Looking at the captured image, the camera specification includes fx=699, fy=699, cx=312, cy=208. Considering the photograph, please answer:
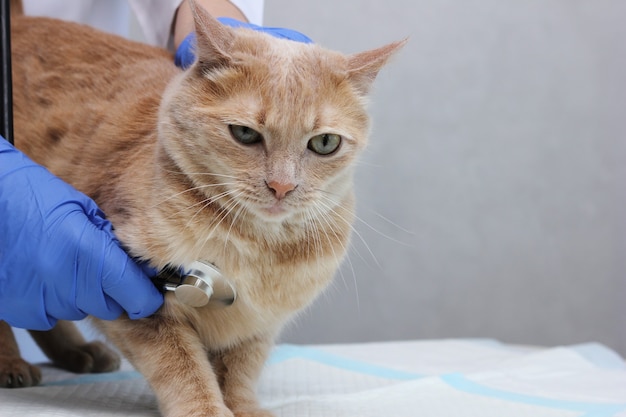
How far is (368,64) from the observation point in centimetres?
121

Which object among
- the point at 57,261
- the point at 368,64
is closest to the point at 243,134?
the point at 368,64

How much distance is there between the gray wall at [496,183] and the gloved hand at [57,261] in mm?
1630

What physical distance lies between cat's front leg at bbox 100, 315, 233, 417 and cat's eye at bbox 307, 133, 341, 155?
370mm

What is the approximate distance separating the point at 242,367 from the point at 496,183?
1.80 metres

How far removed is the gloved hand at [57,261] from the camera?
1121 mm

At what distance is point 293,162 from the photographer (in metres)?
1.11

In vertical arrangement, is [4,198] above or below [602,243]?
above

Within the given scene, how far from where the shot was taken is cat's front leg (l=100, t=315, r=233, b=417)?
109 cm

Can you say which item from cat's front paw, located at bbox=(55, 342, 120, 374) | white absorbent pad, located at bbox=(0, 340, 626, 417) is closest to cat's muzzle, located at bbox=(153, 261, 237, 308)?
Answer: white absorbent pad, located at bbox=(0, 340, 626, 417)

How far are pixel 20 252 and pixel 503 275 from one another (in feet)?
6.97

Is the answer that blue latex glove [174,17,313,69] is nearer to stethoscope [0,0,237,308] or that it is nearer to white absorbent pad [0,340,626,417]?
stethoscope [0,0,237,308]

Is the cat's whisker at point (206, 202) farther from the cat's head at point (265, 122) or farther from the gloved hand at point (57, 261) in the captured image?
the gloved hand at point (57, 261)

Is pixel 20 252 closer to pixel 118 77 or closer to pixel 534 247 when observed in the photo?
pixel 118 77

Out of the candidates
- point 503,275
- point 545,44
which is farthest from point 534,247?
point 545,44
